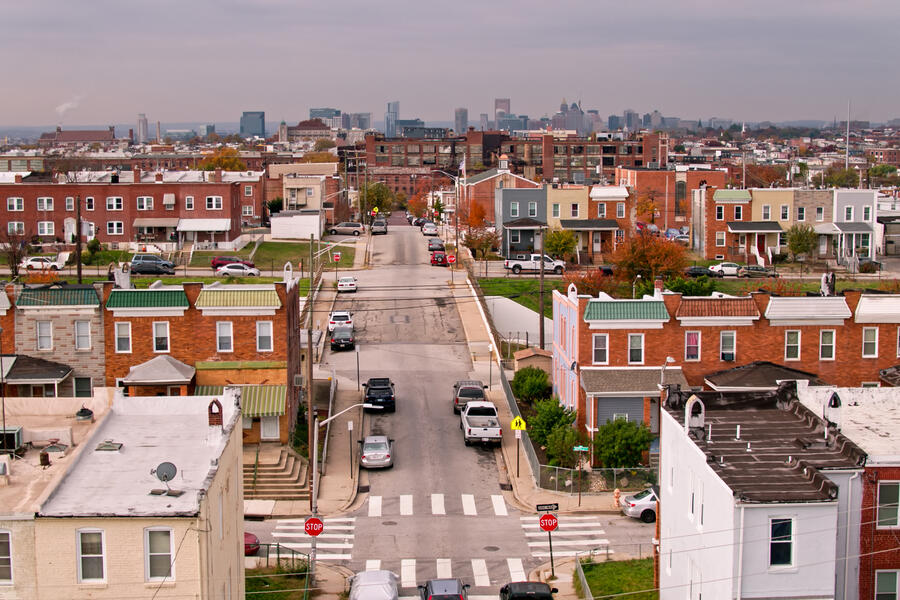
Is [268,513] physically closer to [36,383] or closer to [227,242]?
[36,383]

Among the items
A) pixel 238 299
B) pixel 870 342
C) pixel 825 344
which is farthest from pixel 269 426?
pixel 870 342

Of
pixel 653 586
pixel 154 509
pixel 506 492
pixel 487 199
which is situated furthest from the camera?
pixel 487 199

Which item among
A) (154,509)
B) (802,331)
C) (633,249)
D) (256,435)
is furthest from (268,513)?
(633,249)

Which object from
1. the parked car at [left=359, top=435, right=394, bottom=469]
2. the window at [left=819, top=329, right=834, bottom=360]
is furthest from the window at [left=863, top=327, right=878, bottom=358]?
the parked car at [left=359, top=435, right=394, bottom=469]

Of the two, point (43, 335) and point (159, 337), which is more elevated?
point (43, 335)

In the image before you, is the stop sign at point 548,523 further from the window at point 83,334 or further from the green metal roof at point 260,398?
the window at point 83,334

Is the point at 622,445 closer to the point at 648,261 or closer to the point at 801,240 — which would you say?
the point at 648,261

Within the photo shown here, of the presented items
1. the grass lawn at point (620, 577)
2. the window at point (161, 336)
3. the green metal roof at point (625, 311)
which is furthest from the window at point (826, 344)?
the window at point (161, 336)

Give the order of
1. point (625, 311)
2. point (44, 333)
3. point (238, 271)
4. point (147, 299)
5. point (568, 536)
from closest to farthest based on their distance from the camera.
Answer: point (568, 536), point (44, 333), point (147, 299), point (625, 311), point (238, 271)
